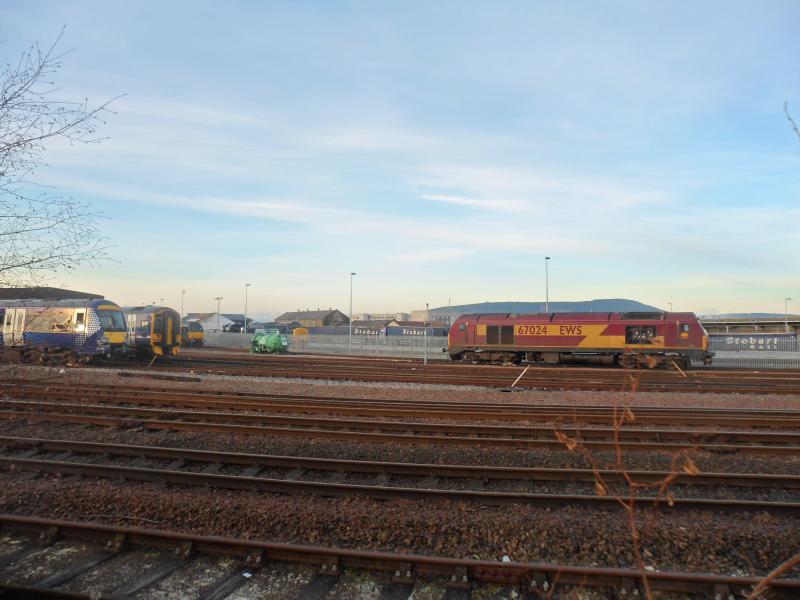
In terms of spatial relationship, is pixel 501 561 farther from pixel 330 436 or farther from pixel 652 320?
pixel 652 320

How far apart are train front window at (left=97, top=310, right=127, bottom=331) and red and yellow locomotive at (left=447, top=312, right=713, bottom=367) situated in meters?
17.5

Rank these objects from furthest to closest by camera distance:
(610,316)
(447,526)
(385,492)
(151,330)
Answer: (151,330)
(610,316)
(385,492)
(447,526)

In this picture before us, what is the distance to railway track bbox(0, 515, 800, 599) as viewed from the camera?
5.03 metres

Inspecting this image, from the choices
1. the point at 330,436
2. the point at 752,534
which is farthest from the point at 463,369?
the point at 752,534

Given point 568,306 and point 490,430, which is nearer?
point 490,430

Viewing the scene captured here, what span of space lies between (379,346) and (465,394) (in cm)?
2635

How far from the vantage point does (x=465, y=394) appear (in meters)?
17.3

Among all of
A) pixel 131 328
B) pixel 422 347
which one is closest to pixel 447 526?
pixel 131 328

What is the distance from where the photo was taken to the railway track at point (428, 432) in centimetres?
1002

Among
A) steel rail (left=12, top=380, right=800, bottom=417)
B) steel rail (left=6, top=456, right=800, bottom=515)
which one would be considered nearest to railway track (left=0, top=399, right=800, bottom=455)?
steel rail (left=12, top=380, right=800, bottom=417)

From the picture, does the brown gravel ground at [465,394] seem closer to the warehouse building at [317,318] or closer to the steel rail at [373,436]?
the steel rail at [373,436]

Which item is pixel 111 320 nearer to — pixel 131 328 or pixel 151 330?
pixel 151 330

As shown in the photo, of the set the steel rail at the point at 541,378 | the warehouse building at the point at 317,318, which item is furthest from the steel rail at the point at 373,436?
the warehouse building at the point at 317,318

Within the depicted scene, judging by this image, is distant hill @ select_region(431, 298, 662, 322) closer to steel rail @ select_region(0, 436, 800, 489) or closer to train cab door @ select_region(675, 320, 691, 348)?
train cab door @ select_region(675, 320, 691, 348)
